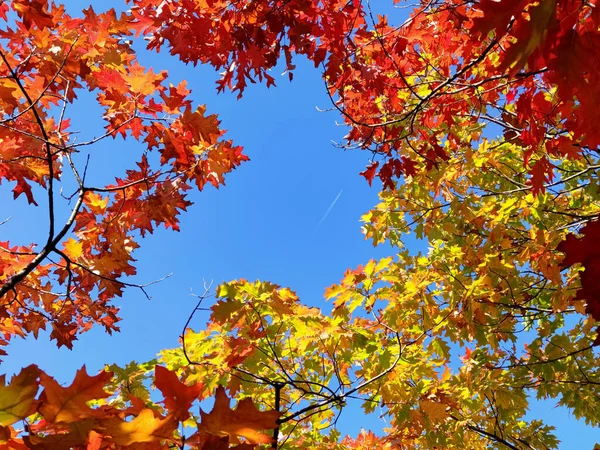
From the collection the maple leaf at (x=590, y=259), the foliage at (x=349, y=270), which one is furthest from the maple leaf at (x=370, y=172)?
the maple leaf at (x=590, y=259)

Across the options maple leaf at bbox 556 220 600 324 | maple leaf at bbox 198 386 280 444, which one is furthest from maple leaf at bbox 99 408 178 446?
maple leaf at bbox 556 220 600 324

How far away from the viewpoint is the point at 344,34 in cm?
366

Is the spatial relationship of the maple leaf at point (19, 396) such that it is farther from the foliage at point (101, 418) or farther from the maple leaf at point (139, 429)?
the maple leaf at point (139, 429)

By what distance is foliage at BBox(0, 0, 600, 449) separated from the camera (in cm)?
134

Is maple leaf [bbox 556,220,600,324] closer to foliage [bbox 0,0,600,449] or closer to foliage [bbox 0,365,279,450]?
foliage [bbox 0,0,600,449]

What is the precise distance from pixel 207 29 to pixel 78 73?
1.01 m

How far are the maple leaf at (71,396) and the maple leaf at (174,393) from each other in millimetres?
148

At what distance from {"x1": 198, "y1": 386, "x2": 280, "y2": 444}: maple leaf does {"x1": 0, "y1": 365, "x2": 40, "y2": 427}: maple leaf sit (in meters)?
0.45

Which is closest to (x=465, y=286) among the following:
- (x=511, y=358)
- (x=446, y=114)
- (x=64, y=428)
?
(x=511, y=358)

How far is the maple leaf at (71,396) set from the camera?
113 cm

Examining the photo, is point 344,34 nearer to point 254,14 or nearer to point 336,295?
point 254,14

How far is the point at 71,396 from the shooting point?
1167mm

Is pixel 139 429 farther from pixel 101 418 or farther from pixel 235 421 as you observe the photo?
pixel 235 421

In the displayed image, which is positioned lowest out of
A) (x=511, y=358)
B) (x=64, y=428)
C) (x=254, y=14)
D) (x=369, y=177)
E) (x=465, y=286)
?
(x=64, y=428)
